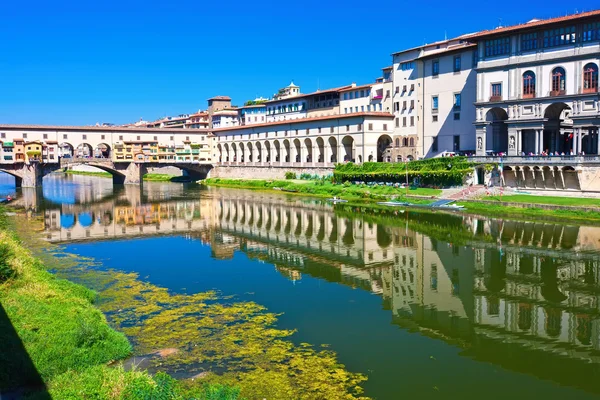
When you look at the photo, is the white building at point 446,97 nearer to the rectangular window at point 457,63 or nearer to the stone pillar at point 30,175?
the rectangular window at point 457,63

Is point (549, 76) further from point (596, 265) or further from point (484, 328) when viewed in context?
point (484, 328)

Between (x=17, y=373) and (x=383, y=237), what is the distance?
26.9m

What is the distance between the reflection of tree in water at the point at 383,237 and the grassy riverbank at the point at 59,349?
1964 centimetres

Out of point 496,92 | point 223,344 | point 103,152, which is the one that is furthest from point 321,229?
point 103,152

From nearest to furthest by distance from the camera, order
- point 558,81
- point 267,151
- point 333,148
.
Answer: point 558,81, point 333,148, point 267,151

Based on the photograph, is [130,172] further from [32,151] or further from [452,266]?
[452,266]

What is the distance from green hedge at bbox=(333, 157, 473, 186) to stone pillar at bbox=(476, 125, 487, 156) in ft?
7.48

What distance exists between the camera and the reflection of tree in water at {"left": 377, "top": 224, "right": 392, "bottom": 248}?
34.1 meters

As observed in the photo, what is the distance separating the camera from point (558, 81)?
4872 centimetres

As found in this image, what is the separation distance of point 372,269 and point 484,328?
31.5 feet

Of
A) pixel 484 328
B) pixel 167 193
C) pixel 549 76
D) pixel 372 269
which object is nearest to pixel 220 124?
pixel 167 193

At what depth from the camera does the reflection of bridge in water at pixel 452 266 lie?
17.6 meters

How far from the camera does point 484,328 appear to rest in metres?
18.4

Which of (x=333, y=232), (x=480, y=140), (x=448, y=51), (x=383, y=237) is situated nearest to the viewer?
(x=383, y=237)
